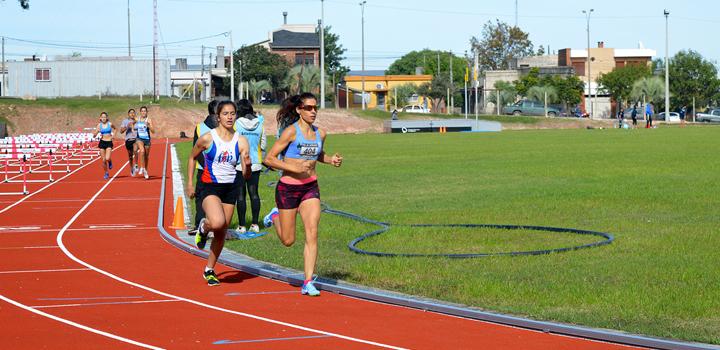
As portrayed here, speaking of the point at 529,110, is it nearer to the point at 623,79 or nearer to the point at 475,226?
the point at 623,79

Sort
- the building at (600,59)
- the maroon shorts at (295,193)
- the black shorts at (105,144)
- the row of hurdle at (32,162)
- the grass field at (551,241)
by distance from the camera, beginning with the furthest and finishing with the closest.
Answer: the building at (600,59)
the black shorts at (105,144)
the row of hurdle at (32,162)
the maroon shorts at (295,193)
the grass field at (551,241)

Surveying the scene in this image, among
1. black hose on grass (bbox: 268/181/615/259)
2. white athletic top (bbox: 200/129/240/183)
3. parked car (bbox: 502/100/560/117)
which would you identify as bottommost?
black hose on grass (bbox: 268/181/615/259)

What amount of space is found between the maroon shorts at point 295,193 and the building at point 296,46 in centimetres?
10955

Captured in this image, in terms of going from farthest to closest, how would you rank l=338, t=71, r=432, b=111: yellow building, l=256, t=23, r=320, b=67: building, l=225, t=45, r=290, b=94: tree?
l=256, t=23, r=320, b=67: building → l=338, t=71, r=432, b=111: yellow building → l=225, t=45, r=290, b=94: tree

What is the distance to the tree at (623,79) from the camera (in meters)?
116

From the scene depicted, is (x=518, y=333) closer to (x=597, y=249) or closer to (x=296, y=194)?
(x=296, y=194)

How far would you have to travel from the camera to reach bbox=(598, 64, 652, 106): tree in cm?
11631

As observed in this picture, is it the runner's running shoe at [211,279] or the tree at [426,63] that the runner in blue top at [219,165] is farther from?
the tree at [426,63]

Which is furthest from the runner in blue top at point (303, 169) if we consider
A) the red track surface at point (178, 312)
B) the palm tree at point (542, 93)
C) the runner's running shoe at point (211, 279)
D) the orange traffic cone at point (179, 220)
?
the palm tree at point (542, 93)

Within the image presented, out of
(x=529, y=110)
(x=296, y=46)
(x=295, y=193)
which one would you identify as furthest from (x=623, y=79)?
(x=295, y=193)

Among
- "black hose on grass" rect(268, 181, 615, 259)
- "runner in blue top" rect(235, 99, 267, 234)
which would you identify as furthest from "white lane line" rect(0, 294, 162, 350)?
"runner in blue top" rect(235, 99, 267, 234)

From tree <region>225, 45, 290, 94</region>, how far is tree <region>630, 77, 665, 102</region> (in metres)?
34.8

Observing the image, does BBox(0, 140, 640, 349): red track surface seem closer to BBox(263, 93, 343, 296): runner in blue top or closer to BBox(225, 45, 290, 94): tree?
BBox(263, 93, 343, 296): runner in blue top

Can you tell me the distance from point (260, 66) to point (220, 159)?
97178 mm
